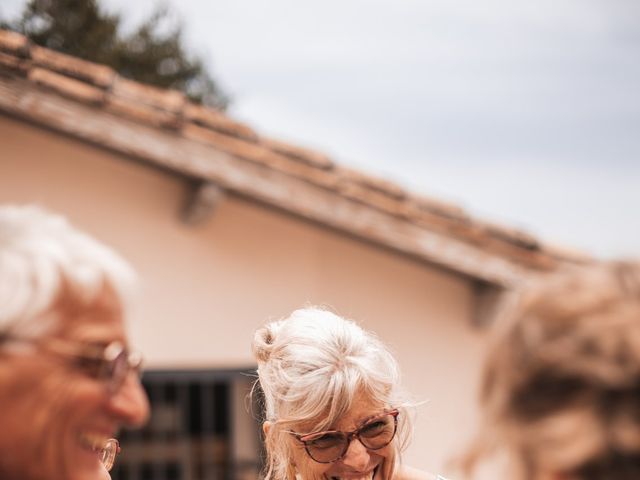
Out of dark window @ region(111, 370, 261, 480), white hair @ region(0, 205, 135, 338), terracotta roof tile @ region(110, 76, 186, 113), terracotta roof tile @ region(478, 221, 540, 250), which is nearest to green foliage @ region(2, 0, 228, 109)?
dark window @ region(111, 370, 261, 480)

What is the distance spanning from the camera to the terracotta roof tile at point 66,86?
594cm

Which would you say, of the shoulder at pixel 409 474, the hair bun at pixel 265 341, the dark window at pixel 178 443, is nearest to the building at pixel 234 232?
the dark window at pixel 178 443

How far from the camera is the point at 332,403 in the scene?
291 cm

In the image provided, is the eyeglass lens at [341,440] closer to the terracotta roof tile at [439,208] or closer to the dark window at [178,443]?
the terracotta roof tile at [439,208]

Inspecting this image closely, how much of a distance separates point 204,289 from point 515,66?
1627 centimetres

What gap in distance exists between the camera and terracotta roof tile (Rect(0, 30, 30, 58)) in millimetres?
5887

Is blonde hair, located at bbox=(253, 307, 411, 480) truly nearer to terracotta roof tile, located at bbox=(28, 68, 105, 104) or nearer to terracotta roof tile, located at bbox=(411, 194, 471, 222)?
terracotta roof tile, located at bbox=(28, 68, 105, 104)

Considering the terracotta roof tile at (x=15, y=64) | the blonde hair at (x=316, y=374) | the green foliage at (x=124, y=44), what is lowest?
the blonde hair at (x=316, y=374)

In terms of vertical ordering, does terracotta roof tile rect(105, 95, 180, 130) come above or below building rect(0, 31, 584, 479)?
above

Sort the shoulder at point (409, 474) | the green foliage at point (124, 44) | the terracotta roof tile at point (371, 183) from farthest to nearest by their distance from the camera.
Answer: the green foliage at point (124, 44)
the terracotta roof tile at point (371, 183)
the shoulder at point (409, 474)

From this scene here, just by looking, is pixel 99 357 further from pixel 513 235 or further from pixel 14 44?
pixel 513 235

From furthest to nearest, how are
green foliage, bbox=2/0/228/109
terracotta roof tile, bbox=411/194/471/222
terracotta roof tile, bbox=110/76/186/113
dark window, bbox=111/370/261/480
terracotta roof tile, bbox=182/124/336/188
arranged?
1. green foliage, bbox=2/0/228/109
2. dark window, bbox=111/370/261/480
3. terracotta roof tile, bbox=411/194/471/222
4. terracotta roof tile, bbox=182/124/336/188
5. terracotta roof tile, bbox=110/76/186/113

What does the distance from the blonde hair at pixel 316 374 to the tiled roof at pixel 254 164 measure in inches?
127

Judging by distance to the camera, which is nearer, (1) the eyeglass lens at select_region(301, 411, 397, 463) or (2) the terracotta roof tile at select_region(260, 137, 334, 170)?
(1) the eyeglass lens at select_region(301, 411, 397, 463)
